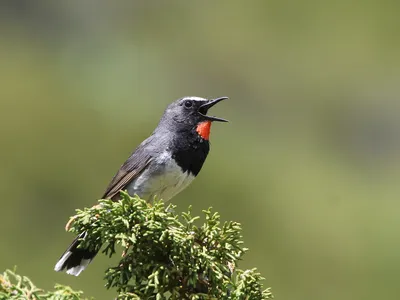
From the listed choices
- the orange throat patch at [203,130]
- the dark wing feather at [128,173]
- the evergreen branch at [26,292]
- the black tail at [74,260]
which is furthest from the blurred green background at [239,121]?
the evergreen branch at [26,292]

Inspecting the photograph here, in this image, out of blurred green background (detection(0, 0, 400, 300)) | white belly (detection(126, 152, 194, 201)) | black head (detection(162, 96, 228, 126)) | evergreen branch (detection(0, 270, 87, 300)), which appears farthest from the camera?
blurred green background (detection(0, 0, 400, 300))

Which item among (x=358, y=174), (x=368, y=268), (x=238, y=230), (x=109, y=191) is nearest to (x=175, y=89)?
(x=358, y=174)

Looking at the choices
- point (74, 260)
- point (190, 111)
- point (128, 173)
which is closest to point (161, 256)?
point (74, 260)

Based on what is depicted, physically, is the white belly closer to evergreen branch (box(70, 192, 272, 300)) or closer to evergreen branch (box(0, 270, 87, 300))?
evergreen branch (box(70, 192, 272, 300))

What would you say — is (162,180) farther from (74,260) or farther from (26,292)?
(26,292)

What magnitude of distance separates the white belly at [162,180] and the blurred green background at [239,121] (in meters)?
6.56

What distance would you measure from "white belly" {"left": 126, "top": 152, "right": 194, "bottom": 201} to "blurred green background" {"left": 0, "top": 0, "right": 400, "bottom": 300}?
6557 millimetres

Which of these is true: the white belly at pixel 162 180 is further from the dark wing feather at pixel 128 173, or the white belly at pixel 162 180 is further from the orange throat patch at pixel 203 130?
the orange throat patch at pixel 203 130

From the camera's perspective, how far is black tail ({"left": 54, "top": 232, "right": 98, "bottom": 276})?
5078 mm

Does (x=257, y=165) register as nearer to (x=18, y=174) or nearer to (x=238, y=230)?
(x=18, y=174)

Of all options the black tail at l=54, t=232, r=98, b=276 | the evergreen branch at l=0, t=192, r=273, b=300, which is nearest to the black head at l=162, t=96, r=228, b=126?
the black tail at l=54, t=232, r=98, b=276

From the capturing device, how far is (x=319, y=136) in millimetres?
23609

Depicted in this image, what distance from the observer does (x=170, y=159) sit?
570 centimetres

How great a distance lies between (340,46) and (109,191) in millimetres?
24667
